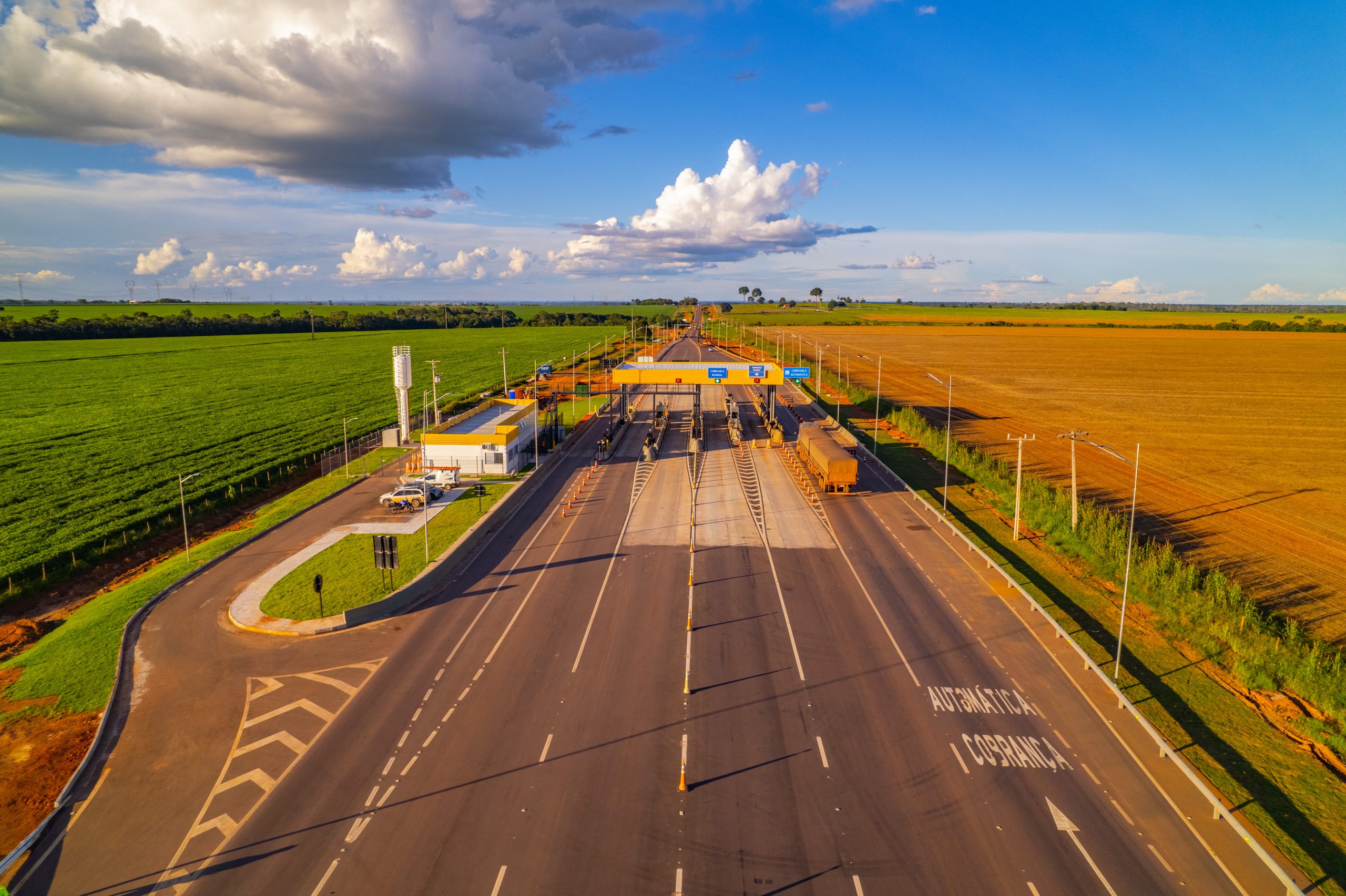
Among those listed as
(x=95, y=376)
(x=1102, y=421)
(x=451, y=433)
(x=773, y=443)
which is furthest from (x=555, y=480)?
(x=95, y=376)

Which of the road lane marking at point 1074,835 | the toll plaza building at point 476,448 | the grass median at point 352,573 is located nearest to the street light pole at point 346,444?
the toll plaza building at point 476,448

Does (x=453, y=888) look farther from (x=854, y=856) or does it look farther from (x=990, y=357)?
(x=990, y=357)

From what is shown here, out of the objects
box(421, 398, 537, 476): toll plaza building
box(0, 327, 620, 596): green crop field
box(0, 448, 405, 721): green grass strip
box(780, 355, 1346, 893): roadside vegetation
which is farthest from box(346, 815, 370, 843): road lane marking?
box(421, 398, 537, 476): toll plaza building

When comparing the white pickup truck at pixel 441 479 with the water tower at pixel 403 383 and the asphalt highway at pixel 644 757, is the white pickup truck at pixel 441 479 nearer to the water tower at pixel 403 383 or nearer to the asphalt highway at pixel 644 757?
the water tower at pixel 403 383

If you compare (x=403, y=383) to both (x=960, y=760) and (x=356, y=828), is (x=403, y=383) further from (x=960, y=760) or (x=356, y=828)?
(x=960, y=760)

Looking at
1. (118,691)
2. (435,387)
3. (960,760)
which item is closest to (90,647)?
(118,691)

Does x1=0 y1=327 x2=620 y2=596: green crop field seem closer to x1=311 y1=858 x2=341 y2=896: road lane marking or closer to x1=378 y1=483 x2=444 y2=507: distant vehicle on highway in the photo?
x1=378 y1=483 x2=444 y2=507: distant vehicle on highway

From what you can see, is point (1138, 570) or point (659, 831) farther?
point (1138, 570)
